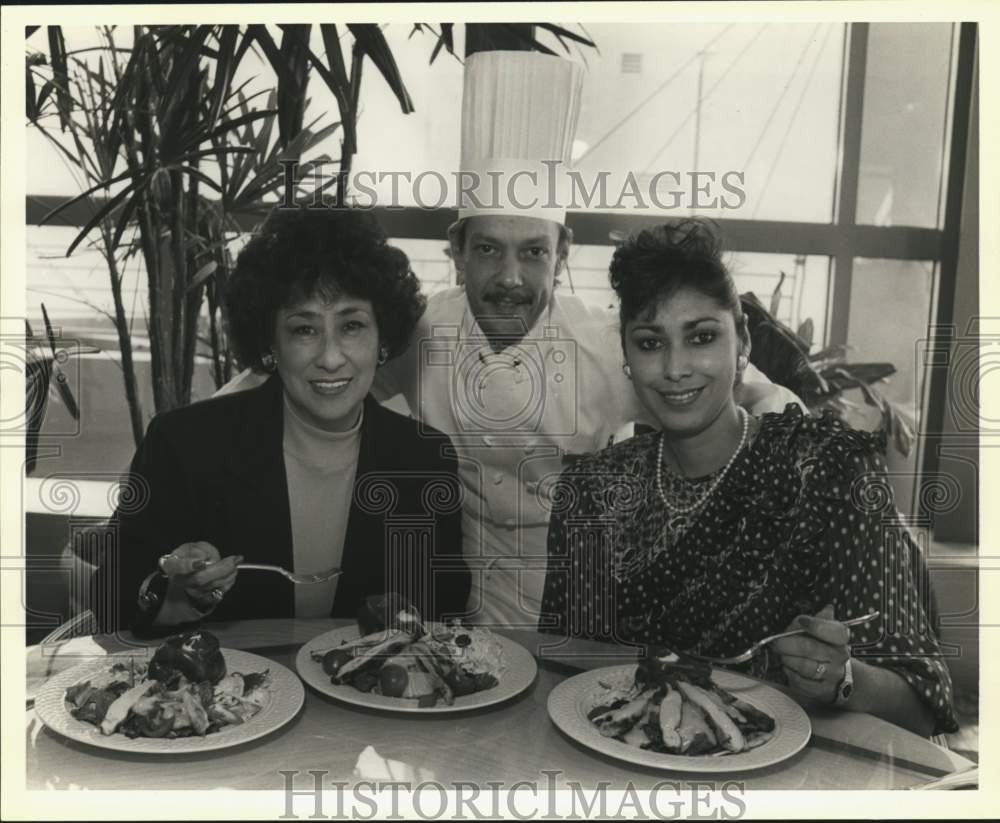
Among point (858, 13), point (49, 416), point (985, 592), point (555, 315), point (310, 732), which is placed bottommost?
point (310, 732)

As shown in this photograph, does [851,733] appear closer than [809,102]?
Yes

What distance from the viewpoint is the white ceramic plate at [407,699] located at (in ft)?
5.69

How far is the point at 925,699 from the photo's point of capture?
1938 mm

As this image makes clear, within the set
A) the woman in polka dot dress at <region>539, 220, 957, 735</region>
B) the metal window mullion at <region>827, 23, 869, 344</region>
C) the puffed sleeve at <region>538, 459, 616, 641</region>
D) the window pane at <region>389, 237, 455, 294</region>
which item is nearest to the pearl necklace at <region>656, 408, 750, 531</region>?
the woman in polka dot dress at <region>539, 220, 957, 735</region>

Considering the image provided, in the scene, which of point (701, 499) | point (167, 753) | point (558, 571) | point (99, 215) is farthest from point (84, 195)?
point (701, 499)

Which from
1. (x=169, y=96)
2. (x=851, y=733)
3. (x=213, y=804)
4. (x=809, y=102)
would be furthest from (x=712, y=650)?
(x=169, y=96)

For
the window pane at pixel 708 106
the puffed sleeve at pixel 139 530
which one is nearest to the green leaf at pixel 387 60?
the window pane at pixel 708 106

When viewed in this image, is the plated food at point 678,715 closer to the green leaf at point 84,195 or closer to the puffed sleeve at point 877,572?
the puffed sleeve at point 877,572

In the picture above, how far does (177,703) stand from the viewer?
1682 mm

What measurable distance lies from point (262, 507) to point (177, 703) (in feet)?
1.70

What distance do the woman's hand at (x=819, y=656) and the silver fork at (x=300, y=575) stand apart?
0.92 meters

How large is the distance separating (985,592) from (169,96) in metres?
1.97

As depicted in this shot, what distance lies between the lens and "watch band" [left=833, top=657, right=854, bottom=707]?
1.79 m

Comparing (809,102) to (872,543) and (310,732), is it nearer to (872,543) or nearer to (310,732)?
(872,543)
